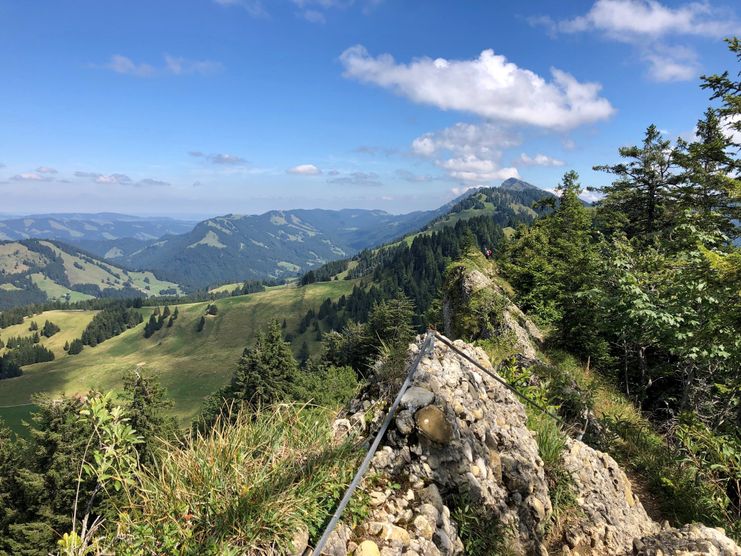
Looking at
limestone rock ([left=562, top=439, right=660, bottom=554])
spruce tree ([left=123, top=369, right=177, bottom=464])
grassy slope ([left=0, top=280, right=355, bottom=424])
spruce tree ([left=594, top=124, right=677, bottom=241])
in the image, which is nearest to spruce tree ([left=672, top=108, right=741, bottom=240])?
spruce tree ([left=594, top=124, right=677, bottom=241])

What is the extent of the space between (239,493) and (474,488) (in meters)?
2.93

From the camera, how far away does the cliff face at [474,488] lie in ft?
13.4

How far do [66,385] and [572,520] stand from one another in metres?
199

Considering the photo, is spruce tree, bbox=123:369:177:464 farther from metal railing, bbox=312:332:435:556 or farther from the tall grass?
metal railing, bbox=312:332:435:556

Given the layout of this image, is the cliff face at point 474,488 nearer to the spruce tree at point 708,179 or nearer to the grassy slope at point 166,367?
the spruce tree at point 708,179

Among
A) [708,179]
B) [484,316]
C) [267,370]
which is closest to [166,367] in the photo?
[267,370]

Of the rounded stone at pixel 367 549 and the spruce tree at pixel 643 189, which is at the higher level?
the spruce tree at pixel 643 189

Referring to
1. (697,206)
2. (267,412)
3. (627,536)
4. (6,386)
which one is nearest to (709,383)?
(627,536)

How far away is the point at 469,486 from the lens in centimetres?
471

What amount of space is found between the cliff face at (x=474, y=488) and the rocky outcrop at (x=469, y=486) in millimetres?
13

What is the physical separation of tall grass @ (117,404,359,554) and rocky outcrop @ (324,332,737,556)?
453 millimetres

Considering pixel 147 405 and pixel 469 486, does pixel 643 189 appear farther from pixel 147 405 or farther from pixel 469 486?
pixel 147 405

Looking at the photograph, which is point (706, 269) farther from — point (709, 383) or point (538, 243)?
point (538, 243)

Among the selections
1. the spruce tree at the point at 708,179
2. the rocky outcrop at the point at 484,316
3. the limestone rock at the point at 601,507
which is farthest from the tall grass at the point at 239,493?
the spruce tree at the point at 708,179
